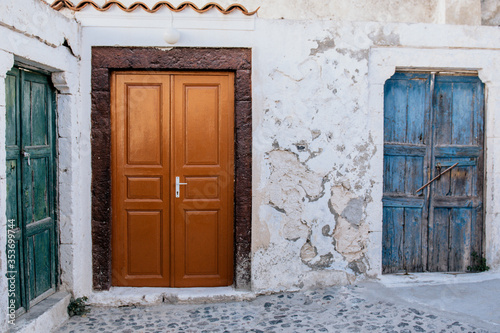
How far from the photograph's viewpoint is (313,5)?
5.52 meters

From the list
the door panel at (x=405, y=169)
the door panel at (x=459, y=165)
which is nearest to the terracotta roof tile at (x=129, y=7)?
the door panel at (x=405, y=169)

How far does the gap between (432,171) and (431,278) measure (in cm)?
108

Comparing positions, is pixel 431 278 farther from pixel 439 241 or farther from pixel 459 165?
pixel 459 165

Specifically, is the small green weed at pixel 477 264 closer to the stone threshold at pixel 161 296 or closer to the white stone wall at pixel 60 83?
the stone threshold at pixel 161 296

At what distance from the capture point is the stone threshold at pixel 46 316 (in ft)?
11.1

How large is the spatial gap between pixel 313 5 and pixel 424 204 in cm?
267

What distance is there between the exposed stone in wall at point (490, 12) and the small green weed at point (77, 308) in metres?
5.22

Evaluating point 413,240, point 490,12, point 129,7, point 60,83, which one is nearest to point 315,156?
point 413,240

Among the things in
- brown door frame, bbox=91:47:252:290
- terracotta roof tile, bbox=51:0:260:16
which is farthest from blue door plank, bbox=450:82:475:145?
terracotta roof tile, bbox=51:0:260:16

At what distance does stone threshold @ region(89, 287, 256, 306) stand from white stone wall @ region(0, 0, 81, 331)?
34 cm

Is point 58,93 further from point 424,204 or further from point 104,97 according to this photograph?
point 424,204

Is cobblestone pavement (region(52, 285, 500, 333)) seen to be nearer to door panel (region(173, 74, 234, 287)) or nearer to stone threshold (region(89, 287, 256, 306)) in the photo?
stone threshold (region(89, 287, 256, 306))

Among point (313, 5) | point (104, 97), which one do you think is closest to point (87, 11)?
point (104, 97)

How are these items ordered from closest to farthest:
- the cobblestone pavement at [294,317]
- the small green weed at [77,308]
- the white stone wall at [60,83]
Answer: the white stone wall at [60,83] → the cobblestone pavement at [294,317] → the small green weed at [77,308]
